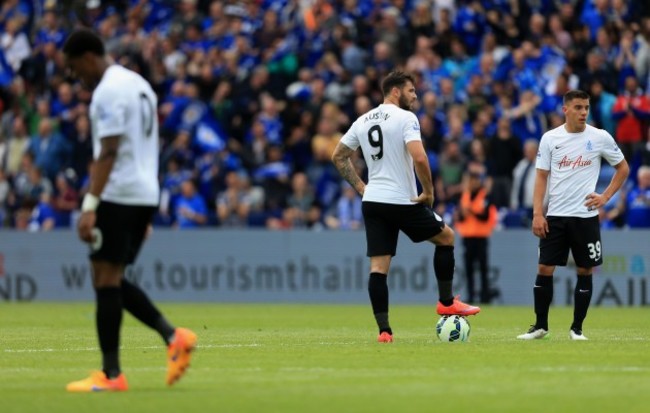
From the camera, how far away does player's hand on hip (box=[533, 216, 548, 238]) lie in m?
13.8

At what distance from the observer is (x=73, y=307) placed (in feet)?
77.4

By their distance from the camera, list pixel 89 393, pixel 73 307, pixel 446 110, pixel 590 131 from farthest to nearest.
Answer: pixel 446 110 < pixel 73 307 < pixel 590 131 < pixel 89 393

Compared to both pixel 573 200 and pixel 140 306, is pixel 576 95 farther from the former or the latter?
pixel 140 306

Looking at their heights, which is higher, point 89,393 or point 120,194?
point 120,194

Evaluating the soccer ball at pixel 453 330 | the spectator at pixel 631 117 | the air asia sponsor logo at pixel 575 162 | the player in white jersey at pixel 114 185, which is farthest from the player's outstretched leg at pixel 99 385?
the spectator at pixel 631 117

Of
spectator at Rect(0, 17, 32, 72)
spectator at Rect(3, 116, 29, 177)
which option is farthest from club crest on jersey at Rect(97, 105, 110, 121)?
spectator at Rect(0, 17, 32, 72)

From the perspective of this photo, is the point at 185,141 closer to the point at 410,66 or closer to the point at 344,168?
the point at 410,66

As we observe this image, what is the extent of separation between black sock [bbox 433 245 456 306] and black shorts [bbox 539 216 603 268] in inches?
36.1

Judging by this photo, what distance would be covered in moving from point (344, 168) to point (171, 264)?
12747 millimetres

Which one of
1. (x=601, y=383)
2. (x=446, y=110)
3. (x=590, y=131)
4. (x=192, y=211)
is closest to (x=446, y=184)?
(x=446, y=110)

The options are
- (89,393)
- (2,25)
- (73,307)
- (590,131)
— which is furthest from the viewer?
(2,25)

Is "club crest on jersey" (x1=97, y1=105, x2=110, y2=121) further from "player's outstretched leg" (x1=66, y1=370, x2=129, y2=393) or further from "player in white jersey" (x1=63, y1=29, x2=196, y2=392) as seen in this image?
"player's outstretched leg" (x1=66, y1=370, x2=129, y2=393)

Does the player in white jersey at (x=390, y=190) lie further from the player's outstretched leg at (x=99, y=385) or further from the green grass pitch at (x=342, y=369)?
the player's outstretched leg at (x=99, y=385)

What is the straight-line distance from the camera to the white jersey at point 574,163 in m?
13.8
